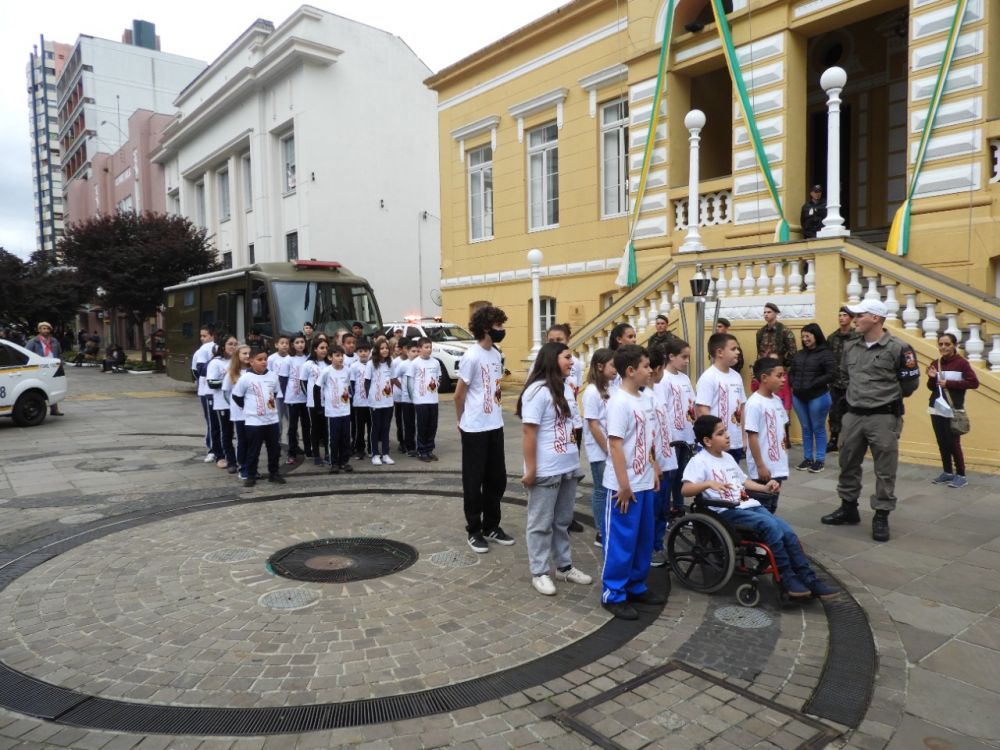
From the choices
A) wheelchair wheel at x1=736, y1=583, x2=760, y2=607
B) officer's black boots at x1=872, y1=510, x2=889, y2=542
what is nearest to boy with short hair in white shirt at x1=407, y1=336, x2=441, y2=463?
officer's black boots at x1=872, y1=510, x2=889, y2=542

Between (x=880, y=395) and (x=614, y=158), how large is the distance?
11.7 m

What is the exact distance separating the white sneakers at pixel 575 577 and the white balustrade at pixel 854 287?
247 inches

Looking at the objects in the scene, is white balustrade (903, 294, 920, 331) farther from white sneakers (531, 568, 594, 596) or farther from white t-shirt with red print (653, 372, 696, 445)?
white sneakers (531, 568, 594, 596)

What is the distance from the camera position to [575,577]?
495 centimetres

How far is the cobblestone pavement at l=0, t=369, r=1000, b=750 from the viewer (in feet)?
10.6

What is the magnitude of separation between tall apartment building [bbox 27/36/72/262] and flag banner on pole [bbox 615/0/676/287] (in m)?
97.1

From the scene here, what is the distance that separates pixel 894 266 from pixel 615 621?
6.80 metres

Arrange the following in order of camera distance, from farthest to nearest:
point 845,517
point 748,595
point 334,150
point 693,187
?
point 334,150
point 693,187
point 845,517
point 748,595

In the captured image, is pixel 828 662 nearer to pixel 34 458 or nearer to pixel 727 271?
pixel 727 271

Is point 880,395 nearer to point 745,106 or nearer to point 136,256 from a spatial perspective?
point 745,106

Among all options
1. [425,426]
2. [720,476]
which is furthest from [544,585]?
[425,426]

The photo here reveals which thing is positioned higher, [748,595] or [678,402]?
[678,402]

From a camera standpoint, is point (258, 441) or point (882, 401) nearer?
point (882, 401)

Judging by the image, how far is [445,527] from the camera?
6.36 meters
